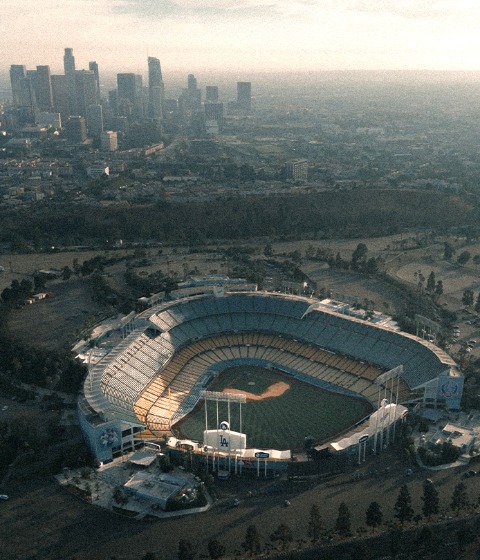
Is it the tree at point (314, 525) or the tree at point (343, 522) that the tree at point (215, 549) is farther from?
A: the tree at point (343, 522)

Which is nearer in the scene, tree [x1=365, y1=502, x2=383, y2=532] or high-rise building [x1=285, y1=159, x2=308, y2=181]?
tree [x1=365, y1=502, x2=383, y2=532]

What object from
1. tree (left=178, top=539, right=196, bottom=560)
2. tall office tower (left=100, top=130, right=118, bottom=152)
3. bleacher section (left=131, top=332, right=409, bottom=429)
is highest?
tall office tower (left=100, top=130, right=118, bottom=152)

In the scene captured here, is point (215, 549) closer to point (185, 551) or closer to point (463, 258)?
point (185, 551)

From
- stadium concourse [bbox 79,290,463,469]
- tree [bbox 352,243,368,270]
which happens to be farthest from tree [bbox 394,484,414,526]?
tree [bbox 352,243,368,270]

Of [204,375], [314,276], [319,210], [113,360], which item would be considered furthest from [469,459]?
[319,210]

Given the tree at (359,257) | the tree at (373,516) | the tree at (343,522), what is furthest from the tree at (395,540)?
the tree at (359,257)

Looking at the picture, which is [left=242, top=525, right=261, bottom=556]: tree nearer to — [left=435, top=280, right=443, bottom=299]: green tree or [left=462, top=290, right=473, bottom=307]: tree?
[left=462, top=290, right=473, bottom=307]: tree
